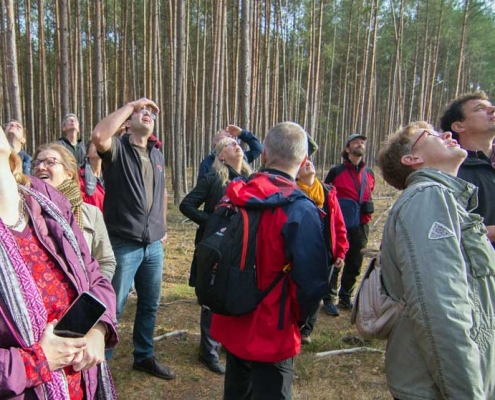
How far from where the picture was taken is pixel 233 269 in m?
2.02

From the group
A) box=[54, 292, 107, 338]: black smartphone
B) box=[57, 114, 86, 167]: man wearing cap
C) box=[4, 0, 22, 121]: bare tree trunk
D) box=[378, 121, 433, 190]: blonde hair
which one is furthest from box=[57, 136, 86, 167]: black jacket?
box=[378, 121, 433, 190]: blonde hair

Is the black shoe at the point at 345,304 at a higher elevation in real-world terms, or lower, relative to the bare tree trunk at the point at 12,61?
lower

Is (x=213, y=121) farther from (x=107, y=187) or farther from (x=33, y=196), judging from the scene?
(x=33, y=196)

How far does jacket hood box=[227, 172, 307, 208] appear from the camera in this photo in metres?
2.00

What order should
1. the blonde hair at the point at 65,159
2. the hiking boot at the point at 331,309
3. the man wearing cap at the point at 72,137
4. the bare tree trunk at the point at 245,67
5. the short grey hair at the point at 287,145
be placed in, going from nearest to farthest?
1. the short grey hair at the point at 287,145
2. the blonde hair at the point at 65,159
3. the hiking boot at the point at 331,309
4. the man wearing cap at the point at 72,137
5. the bare tree trunk at the point at 245,67

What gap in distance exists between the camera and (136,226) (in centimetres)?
309

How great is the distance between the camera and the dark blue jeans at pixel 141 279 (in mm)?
3051

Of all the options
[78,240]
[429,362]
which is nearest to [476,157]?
[429,362]

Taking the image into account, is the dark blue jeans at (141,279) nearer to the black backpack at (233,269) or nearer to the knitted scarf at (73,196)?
the knitted scarf at (73,196)

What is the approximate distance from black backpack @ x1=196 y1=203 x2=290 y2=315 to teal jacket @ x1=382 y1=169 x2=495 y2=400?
2.15ft

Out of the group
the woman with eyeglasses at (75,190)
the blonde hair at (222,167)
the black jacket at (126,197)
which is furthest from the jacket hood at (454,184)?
the black jacket at (126,197)

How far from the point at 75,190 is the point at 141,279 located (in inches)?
48.0

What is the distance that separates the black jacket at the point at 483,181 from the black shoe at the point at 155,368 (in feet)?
9.09

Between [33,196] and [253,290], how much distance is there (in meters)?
1.12
